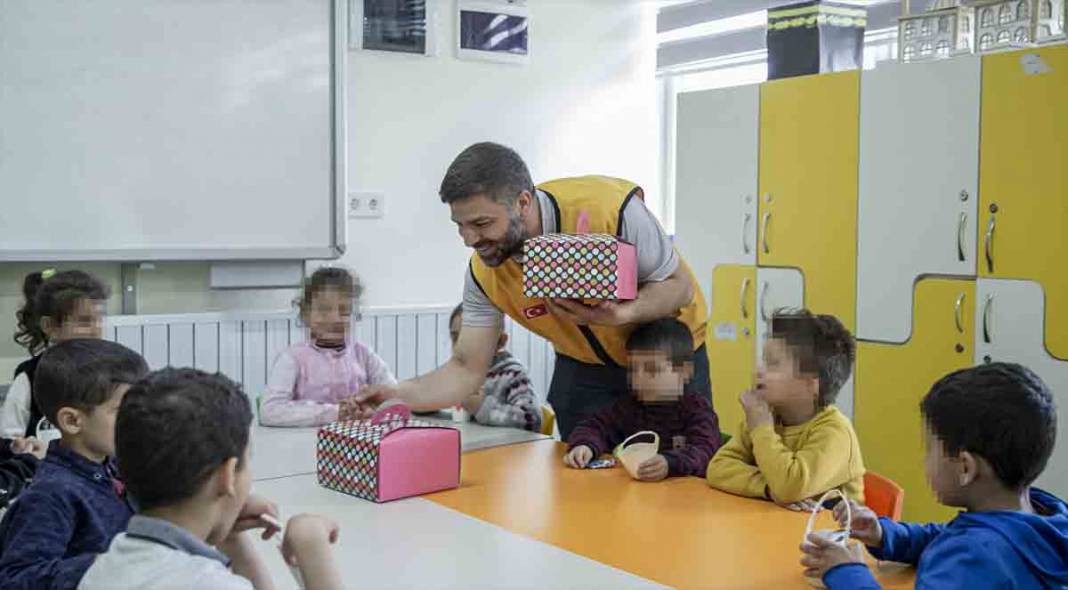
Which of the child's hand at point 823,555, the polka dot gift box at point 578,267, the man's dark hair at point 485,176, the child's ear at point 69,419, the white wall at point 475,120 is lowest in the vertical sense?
the child's hand at point 823,555

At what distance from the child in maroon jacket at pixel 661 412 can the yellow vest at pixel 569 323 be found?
0.07m

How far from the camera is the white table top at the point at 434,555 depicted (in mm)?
1633

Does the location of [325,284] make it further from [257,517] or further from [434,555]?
[257,517]

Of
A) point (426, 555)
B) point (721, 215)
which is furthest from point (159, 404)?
point (721, 215)

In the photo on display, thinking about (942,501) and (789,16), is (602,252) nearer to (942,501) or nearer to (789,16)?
(942,501)

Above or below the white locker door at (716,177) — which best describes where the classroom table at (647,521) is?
below

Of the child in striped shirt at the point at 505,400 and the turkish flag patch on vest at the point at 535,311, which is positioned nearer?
the turkish flag patch on vest at the point at 535,311

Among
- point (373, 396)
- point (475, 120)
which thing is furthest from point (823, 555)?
point (475, 120)

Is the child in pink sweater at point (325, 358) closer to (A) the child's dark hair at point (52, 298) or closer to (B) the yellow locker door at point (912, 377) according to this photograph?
(A) the child's dark hair at point (52, 298)

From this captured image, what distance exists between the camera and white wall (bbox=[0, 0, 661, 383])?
13.4 ft

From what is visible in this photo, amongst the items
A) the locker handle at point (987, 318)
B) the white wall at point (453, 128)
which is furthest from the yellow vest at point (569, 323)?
the white wall at point (453, 128)

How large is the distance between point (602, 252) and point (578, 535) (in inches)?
24.0

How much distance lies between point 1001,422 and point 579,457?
1063mm

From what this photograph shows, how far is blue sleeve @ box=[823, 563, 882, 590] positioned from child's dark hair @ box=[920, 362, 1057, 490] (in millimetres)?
210
